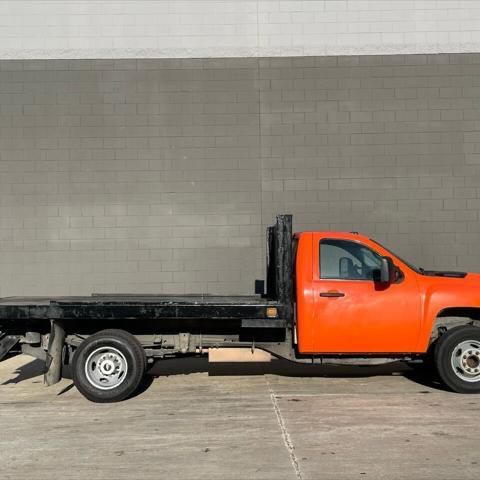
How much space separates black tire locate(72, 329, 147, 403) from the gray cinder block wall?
438 cm

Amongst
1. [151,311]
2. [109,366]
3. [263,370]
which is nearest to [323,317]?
[151,311]

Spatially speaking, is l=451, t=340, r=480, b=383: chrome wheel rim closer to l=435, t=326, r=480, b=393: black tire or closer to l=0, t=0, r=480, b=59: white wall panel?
l=435, t=326, r=480, b=393: black tire

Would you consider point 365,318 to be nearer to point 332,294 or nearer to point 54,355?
point 332,294

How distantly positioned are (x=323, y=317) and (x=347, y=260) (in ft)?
2.55

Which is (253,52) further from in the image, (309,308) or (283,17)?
(309,308)

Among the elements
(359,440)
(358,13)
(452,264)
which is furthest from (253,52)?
(359,440)

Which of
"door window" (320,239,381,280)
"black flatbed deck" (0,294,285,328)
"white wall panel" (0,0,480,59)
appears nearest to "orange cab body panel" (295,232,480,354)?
"door window" (320,239,381,280)

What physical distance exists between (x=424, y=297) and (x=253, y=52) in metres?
6.57

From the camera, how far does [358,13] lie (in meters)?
11.4

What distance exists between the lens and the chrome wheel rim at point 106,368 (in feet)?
22.4

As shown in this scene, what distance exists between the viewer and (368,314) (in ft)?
22.2

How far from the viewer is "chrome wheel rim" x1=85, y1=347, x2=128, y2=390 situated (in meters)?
6.82

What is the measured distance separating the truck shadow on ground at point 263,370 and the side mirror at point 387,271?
69.8 inches

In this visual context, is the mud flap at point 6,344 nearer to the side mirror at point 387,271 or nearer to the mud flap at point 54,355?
the mud flap at point 54,355
